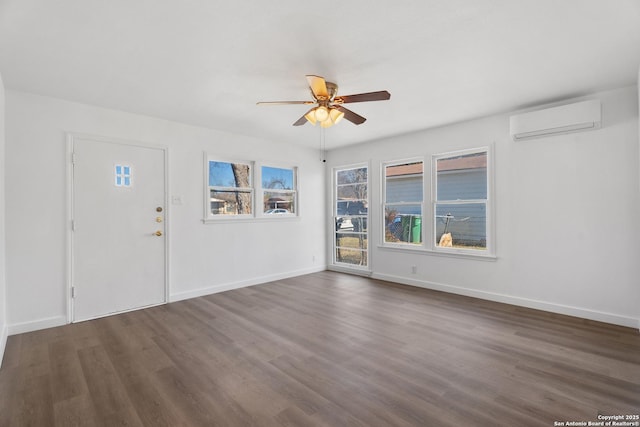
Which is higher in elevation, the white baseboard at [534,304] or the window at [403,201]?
the window at [403,201]

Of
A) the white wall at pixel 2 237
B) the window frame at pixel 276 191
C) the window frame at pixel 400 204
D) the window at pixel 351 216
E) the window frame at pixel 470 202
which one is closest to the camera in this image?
the white wall at pixel 2 237

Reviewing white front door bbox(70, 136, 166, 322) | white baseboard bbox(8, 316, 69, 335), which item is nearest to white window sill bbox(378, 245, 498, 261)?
white front door bbox(70, 136, 166, 322)

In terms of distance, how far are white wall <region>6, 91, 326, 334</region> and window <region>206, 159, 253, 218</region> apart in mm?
173

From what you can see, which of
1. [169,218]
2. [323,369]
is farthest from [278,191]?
[323,369]

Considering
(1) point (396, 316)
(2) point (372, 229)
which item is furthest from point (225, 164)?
(1) point (396, 316)

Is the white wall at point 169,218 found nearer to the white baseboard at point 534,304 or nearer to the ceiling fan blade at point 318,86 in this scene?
the white baseboard at point 534,304

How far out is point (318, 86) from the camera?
9.08 feet

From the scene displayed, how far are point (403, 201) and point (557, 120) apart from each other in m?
2.44

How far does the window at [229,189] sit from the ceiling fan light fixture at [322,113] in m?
2.45

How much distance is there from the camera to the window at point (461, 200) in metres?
4.53

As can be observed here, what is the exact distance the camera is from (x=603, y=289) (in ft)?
11.5

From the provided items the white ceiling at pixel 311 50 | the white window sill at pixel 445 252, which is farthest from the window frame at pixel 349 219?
the white ceiling at pixel 311 50

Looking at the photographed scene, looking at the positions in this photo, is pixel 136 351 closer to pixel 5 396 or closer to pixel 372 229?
pixel 5 396

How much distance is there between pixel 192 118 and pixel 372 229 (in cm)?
361
